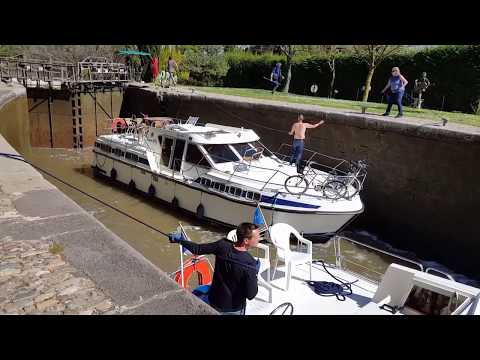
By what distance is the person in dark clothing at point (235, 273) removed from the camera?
3623 mm

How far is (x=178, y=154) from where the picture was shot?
11438 millimetres

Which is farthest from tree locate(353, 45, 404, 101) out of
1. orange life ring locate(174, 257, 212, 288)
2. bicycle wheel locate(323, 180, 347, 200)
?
orange life ring locate(174, 257, 212, 288)

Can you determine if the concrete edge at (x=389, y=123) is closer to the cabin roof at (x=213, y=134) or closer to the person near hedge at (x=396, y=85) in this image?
the person near hedge at (x=396, y=85)

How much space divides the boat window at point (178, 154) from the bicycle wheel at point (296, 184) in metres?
3.29

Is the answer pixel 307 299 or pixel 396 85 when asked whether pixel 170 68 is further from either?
pixel 307 299

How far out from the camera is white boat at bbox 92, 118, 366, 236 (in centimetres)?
942

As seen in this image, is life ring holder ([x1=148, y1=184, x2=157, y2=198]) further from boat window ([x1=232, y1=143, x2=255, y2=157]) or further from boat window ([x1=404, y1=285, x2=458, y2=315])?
boat window ([x1=404, y1=285, x2=458, y2=315])

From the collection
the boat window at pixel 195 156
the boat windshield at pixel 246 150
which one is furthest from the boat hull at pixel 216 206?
the boat windshield at pixel 246 150

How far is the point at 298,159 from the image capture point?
1156 cm

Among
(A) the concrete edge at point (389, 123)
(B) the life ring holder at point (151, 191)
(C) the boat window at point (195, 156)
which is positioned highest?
(A) the concrete edge at point (389, 123)

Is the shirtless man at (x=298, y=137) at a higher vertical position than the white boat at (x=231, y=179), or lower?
higher

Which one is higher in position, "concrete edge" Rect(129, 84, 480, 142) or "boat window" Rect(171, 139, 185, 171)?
"concrete edge" Rect(129, 84, 480, 142)

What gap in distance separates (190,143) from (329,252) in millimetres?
4637

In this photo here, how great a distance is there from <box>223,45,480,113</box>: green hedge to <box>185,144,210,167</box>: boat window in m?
13.3
